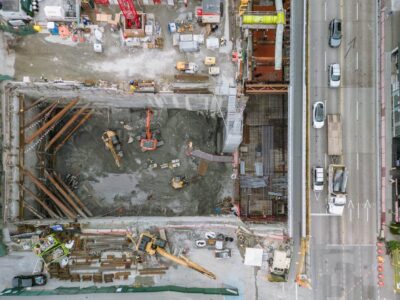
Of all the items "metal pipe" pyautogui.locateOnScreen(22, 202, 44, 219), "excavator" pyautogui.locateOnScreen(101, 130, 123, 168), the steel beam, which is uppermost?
the steel beam

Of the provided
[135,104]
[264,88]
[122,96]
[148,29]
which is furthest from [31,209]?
[264,88]

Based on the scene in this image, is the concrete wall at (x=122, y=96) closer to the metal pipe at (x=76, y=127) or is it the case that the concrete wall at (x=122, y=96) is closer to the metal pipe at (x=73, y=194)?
the metal pipe at (x=76, y=127)

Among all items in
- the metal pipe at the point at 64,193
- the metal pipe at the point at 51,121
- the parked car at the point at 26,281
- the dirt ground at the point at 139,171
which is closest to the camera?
the parked car at the point at 26,281

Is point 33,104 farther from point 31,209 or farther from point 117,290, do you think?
point 117,290

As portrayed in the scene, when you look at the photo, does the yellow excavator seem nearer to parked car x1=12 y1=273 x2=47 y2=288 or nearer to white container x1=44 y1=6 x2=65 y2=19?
parked car x1=12 y1=273 x2=47 y2=288

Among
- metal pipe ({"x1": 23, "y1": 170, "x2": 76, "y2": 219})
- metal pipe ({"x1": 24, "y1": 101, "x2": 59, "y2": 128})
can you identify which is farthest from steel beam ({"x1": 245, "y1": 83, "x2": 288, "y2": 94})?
metal pipe ({"x1": 23, "y1": 170, "x2": 76, "y2": 219})

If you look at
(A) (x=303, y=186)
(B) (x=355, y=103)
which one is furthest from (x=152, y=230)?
(B) (x=355, y=103)

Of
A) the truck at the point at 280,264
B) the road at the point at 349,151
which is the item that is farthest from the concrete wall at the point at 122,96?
the truck at the point at 280,264
